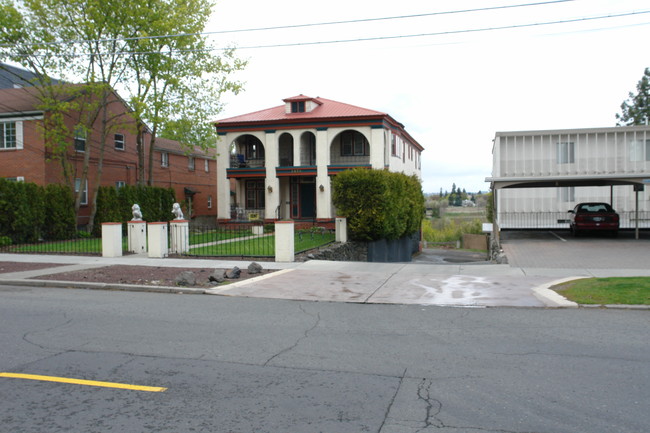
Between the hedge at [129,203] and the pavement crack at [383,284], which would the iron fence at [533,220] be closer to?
the pavement crack at [383,284]

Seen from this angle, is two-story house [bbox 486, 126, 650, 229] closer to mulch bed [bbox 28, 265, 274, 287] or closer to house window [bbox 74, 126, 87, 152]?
mulch bed [bbox 28, 265, 274, 287]

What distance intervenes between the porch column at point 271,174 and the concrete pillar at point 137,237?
1622 centimetres

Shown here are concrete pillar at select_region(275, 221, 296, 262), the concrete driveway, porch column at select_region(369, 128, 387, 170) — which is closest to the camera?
the concrete driveway

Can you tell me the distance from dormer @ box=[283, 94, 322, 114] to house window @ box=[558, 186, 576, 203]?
662 inches

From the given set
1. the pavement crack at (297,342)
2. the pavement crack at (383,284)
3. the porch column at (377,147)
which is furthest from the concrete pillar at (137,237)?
the porch column at (377,147)

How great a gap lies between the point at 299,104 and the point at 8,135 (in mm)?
17339

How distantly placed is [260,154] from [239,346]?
32263 millimetres

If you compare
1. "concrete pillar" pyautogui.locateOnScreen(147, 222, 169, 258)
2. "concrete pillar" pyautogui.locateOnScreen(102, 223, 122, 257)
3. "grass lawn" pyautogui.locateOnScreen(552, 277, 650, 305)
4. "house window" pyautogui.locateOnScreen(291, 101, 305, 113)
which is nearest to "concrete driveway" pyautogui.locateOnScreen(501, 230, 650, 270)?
"grass lawn" pyautogui.locateOnScreen(552, 277, 650, 305)

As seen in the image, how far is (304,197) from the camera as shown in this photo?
124ft

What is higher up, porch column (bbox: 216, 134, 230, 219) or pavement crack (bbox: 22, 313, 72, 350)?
porch column (bbox: 216, 134, 230, 219)

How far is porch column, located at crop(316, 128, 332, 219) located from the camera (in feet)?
114

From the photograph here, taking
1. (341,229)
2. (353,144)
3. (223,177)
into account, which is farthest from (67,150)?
(341,229)

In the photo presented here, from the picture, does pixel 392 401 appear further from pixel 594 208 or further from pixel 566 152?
pixel 594 208

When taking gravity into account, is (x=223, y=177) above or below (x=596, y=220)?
above
